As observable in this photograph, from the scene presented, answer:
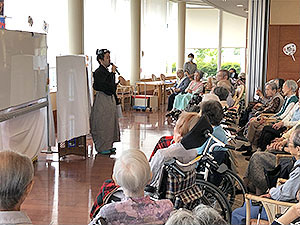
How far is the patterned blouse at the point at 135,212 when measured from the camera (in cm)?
235

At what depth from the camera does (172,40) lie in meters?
19.9

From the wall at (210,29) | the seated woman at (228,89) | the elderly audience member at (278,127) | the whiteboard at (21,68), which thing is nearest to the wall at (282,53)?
the seated woman at (228,89)

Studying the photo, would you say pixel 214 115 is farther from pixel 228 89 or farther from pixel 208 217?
pixel 228 89

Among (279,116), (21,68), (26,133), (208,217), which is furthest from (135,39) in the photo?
(208,217)

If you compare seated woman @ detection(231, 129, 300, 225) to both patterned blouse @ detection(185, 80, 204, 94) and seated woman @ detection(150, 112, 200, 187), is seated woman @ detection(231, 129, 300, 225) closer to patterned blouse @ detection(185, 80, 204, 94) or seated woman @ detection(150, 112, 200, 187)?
seated woman @ detection(150, 112, 200, 187)

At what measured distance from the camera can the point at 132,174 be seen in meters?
2.46

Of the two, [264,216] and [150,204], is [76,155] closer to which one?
[264,216]

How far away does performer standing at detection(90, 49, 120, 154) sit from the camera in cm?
709

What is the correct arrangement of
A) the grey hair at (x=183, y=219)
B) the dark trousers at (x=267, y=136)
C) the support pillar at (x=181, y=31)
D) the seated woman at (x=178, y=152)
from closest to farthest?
the grey hair at (x=183, y=219) → the seated woman at (x=178, y=152) → the dark trousers at (x=267, y=136) → the support pillar at (x=181, y=31)

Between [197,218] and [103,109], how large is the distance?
5523 millimetres

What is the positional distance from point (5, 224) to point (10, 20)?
7455mm

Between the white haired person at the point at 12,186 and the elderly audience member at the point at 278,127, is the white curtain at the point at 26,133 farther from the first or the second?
the white haired person at the point at 12,186

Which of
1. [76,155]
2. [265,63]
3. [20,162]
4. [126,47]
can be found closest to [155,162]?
[20,162]

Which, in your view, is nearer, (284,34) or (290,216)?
(290,216)
